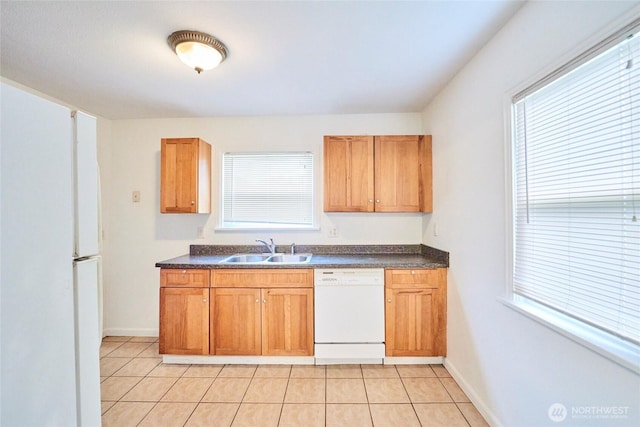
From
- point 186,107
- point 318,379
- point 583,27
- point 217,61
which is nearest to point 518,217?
point 583,27

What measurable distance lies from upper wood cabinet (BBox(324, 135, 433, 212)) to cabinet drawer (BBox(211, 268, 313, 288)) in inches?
30.2

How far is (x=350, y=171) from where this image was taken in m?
2.71

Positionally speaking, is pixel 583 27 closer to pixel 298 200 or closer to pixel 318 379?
pixel 298 200

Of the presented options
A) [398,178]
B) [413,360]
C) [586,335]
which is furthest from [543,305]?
[398,178]

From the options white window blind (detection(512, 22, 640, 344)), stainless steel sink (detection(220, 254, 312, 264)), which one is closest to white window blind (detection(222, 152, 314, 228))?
stainless steel sink (detection(220, 254, 312, 264))

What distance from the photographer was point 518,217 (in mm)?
1489

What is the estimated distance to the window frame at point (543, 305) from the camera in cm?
95

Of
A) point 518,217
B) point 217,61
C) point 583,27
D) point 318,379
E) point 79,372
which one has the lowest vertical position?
point 318,379

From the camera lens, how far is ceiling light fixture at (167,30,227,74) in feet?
5.36

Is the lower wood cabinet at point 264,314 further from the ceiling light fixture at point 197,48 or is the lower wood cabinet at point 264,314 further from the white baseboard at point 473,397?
the ceiling light fixture at point 197,48

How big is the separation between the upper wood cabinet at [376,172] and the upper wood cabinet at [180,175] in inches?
52.6

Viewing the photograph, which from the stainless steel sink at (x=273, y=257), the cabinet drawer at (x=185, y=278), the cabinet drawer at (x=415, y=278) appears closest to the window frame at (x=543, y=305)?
the cabinet drawer at (x=415, y=278)

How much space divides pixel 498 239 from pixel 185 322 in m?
2.56

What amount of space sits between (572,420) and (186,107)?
3551 mm
